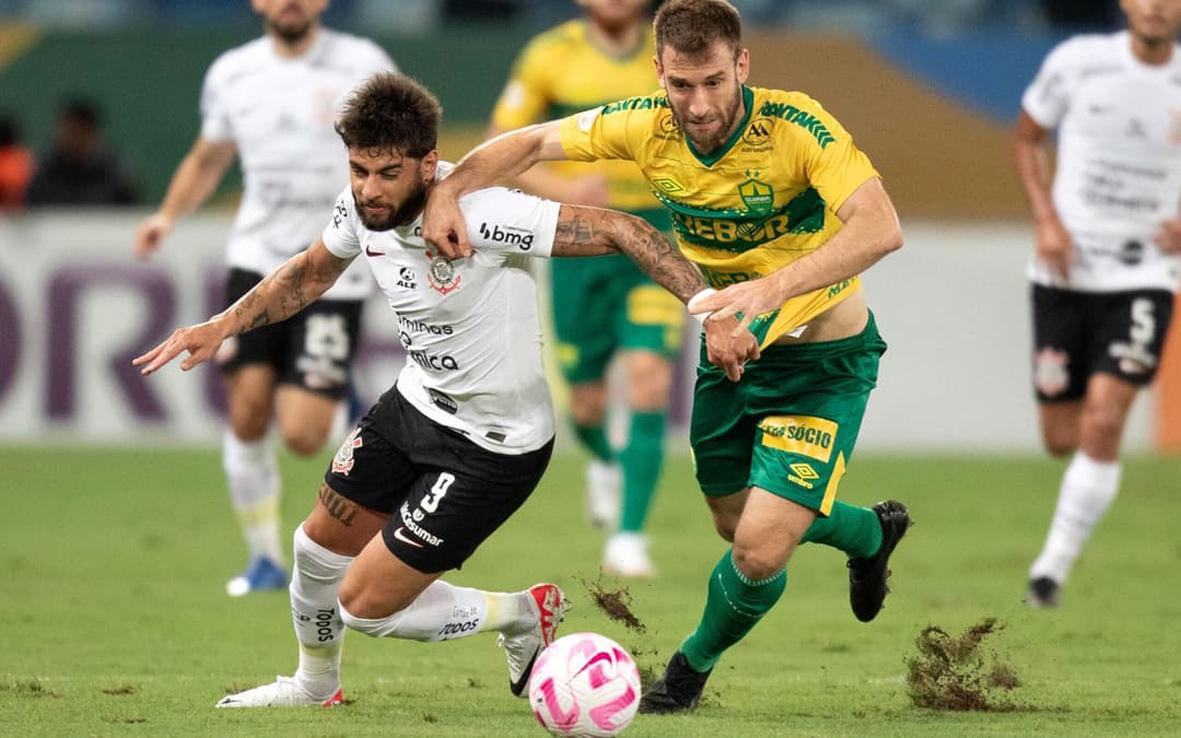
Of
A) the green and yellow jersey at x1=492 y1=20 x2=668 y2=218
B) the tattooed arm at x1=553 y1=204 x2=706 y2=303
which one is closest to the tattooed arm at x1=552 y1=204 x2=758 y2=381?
the tattooed arm at x1=553 y1=204 x2=706 y2=303

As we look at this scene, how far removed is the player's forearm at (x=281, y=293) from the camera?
642cm

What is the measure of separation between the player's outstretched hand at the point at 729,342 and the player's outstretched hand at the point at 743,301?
0.4 inches

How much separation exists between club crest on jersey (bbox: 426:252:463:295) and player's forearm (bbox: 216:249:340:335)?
413 mm

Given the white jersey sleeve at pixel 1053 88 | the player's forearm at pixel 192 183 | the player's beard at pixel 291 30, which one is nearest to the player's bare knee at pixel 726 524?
the white jersey sleeve at pixel 1053 88

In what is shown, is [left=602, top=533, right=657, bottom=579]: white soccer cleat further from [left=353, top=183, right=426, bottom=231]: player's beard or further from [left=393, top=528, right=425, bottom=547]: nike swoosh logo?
[left=353, top=183, right=426, bottom=231]: player's beard

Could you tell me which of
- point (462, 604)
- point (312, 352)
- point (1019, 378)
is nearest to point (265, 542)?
point (312, 352)

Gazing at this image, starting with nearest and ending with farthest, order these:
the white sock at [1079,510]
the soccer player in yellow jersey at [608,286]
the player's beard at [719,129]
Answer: the player's beard at [719,129]
the white sock at [1079,510]
the soccer player in yellow jersey at [608,286]

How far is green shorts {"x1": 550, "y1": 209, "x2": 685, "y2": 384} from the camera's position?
33.2ft

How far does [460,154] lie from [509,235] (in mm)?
11441

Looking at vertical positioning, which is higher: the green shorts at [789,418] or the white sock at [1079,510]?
the green shorts at [789,418]

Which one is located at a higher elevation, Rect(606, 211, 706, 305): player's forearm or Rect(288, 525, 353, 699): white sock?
Rect(606, 211, 706, 305): player's forearm

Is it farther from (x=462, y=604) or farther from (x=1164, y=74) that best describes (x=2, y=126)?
(x=462, y=604)

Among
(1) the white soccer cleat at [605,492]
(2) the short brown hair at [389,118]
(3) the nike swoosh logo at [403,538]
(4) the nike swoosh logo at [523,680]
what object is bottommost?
(1) the white soccer cleat at [605,492]

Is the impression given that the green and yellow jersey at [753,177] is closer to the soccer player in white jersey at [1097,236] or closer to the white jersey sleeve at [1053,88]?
the soccer player in white jersey at [1097,236]
